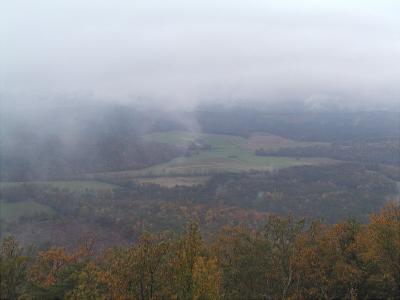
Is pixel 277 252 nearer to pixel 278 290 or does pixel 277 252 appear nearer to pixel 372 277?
pixel 278 290

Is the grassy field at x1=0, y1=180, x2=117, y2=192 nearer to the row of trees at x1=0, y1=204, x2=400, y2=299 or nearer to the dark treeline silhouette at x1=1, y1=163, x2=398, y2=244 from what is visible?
the dark treeline silhouette at x1=1, y1=163, x2=398, y2=244

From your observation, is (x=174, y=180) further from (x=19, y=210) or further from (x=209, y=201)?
(x=19, y=210)

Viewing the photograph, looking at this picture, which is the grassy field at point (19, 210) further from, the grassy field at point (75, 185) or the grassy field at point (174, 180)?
the grassy field at point (174, 180)

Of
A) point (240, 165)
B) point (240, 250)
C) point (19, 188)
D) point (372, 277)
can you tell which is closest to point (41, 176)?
point (19, 188)

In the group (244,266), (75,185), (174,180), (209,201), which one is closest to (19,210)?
(75,185)

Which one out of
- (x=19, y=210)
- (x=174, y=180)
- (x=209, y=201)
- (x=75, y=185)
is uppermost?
(x=75, y=185)

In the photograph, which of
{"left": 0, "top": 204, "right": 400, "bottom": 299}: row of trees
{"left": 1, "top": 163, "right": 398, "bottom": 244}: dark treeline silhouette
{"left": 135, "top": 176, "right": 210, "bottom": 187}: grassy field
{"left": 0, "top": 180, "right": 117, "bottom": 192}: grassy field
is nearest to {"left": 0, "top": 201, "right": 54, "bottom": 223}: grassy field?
{"left": 1, "top": 163, "right": 398, "bottom": 244}: dark treeline silhouette
